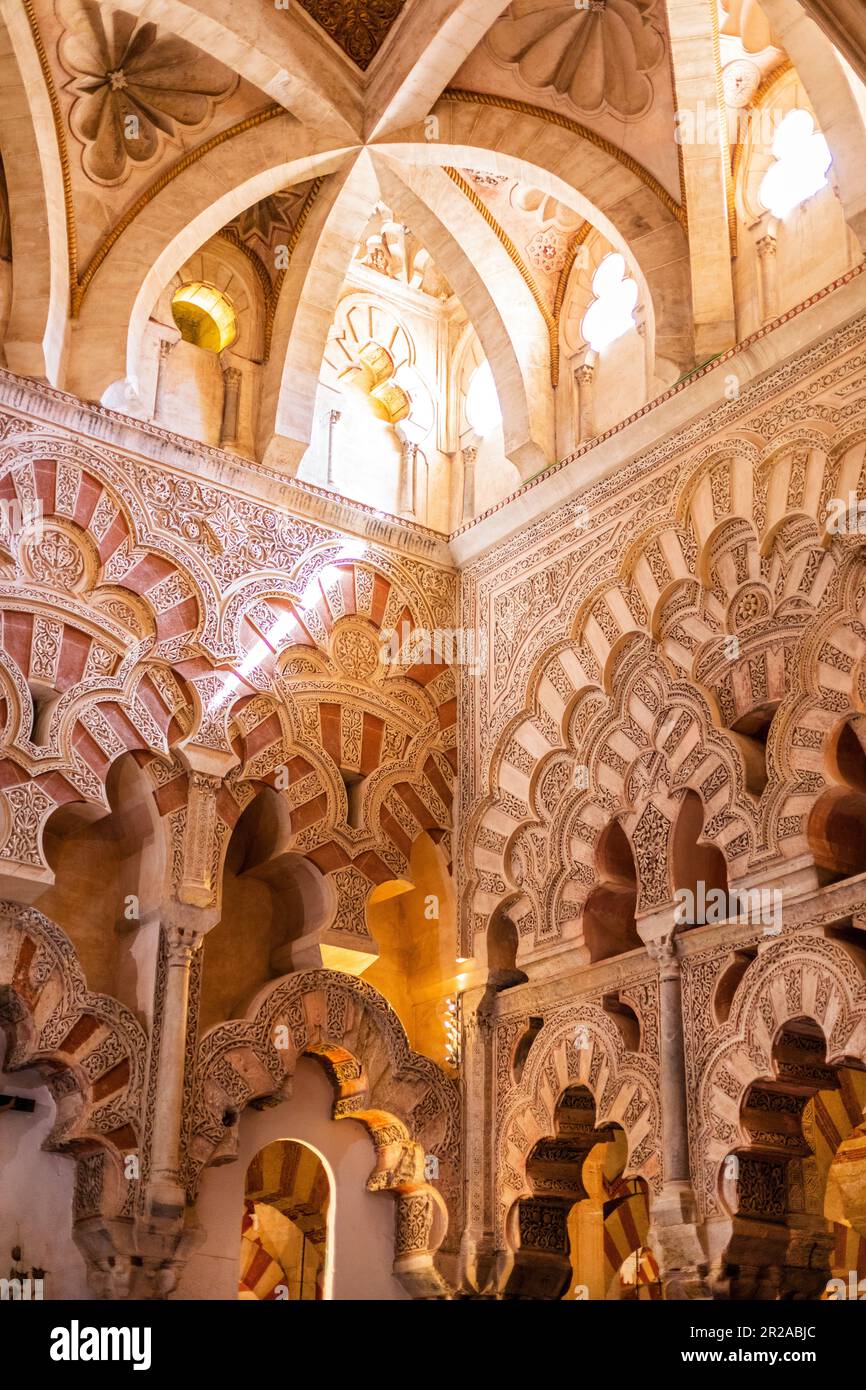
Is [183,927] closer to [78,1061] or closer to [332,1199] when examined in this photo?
[78,1061]

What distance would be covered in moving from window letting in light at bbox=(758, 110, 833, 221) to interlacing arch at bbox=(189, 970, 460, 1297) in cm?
384

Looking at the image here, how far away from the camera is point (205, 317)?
8211mm

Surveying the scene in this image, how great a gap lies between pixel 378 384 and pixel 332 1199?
4058 mm

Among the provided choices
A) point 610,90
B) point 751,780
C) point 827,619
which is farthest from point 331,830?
point 610,90

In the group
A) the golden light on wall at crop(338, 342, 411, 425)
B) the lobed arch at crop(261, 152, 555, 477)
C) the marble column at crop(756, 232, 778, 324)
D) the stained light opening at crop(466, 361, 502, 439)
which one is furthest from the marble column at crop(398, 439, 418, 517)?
the marble column at crop(756, 232, 778, 324)

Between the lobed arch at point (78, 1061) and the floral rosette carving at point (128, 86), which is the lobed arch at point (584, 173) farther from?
the lobed arch at point (78, 1061)

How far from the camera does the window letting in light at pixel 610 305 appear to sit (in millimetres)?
7988

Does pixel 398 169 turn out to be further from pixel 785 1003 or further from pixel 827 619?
pixel 785 1003

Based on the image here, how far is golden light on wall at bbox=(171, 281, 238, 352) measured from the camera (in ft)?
26.7

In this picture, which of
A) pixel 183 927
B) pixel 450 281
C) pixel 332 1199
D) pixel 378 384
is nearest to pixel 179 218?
pixel 450 281

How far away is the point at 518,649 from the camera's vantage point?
7867 millimetres

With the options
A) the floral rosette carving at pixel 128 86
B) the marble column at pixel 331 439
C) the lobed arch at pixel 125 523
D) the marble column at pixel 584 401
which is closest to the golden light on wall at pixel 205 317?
the marble column at pixel 331 439
